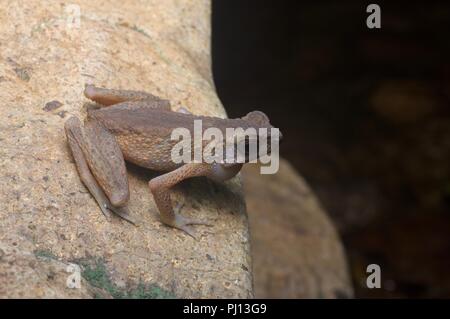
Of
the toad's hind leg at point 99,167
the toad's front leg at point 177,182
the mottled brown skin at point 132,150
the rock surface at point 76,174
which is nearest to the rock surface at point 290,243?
the rock surface at point 76,174

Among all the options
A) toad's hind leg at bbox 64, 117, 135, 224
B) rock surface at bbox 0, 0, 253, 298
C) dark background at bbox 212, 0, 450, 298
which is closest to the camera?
rock surface at bbox 0, 0, 253, 298

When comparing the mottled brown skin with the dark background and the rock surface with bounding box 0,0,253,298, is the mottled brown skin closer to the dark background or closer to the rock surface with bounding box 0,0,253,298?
the rock surface with bounding box 0,0,253,298

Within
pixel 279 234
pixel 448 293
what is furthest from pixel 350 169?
pixel 279 234

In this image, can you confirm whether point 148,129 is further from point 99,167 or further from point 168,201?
point 168,201

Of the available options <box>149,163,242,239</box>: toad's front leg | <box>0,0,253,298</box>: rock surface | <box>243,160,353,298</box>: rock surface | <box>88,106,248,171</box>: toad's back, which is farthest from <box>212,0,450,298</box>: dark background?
<box>88,106,248,171</box>: toad's back

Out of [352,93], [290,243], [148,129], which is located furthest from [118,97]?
[352,93]

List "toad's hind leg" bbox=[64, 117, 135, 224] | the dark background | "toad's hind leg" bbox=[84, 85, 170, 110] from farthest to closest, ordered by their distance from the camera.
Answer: the dark background → "toad's hind leg" bbox=[84, 85, 170, 110] → "toad's hind leg" bbox=[64, 117, 135, 224]
